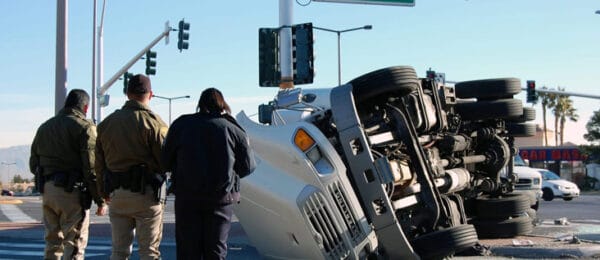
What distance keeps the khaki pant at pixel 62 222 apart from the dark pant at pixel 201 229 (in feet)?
5.46

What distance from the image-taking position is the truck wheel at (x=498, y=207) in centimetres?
838

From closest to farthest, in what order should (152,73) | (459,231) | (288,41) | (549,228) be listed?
(459,231), (549,228), (288,41), (152,73)

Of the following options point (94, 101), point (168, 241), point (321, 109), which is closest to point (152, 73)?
point (94, 101)

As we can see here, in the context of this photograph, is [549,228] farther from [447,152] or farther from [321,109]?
[321,109]

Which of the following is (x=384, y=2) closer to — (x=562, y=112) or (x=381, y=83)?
(x=381, y=83)

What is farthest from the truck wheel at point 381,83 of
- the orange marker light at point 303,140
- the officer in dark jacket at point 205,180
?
the officer in dark jacket at point 205,180

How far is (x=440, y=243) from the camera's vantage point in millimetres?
5680

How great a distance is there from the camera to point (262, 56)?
14.3 meters

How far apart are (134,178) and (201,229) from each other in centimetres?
81

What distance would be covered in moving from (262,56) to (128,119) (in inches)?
356

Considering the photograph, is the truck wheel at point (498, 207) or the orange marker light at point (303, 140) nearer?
the orange marker light at point (303, 140)

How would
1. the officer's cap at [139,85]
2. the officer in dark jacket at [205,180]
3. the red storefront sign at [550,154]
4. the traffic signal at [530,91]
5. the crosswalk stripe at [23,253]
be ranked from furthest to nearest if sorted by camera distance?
the red storefront sign at [550,154]
the traffic signal at [530,91]
the crosswalk stripe at [23,253]
the officer's cap at [139,85]
the officer in dark jacket at [205,180]

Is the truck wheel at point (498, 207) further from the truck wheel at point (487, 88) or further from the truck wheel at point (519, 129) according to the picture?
the truck wheel at point (487, 88)

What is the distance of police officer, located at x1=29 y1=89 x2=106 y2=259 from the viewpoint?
19.7 ft
